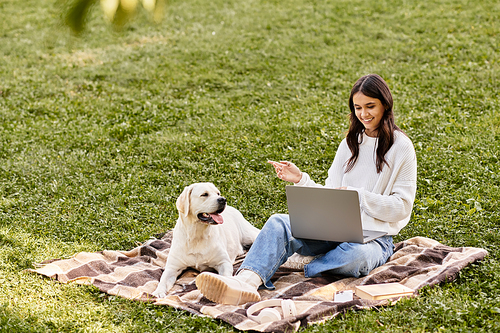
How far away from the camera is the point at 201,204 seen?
4.21 meters

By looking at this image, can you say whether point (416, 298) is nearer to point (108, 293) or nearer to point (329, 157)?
point (108, 293)

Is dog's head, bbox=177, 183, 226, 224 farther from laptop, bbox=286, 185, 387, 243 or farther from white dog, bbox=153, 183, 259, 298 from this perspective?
laptop, bbox=286, 185, 387, 243

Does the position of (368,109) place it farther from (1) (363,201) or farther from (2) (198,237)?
(2) (198,237)

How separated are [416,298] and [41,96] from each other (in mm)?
9286

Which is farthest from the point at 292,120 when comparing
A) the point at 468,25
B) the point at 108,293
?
the point at 468,25

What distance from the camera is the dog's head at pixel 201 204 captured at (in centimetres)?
421

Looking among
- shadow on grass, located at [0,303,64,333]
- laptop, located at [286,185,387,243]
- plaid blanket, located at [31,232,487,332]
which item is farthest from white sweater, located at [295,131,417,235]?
shadow on grass, located at [0,303,64,333]

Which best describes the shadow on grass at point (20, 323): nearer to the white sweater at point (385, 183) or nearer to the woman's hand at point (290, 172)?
the woman's hand at point (290, 172)

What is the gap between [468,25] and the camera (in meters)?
12.2

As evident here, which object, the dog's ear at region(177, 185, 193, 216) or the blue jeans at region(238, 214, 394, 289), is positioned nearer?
the blue jeans at region(238, 214, 394, 289)

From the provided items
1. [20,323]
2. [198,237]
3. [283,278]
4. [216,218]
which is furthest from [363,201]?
[20,323]

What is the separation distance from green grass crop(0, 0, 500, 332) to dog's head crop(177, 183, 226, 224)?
86 cm

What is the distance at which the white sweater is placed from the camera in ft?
13.0

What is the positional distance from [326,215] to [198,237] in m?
1.24
